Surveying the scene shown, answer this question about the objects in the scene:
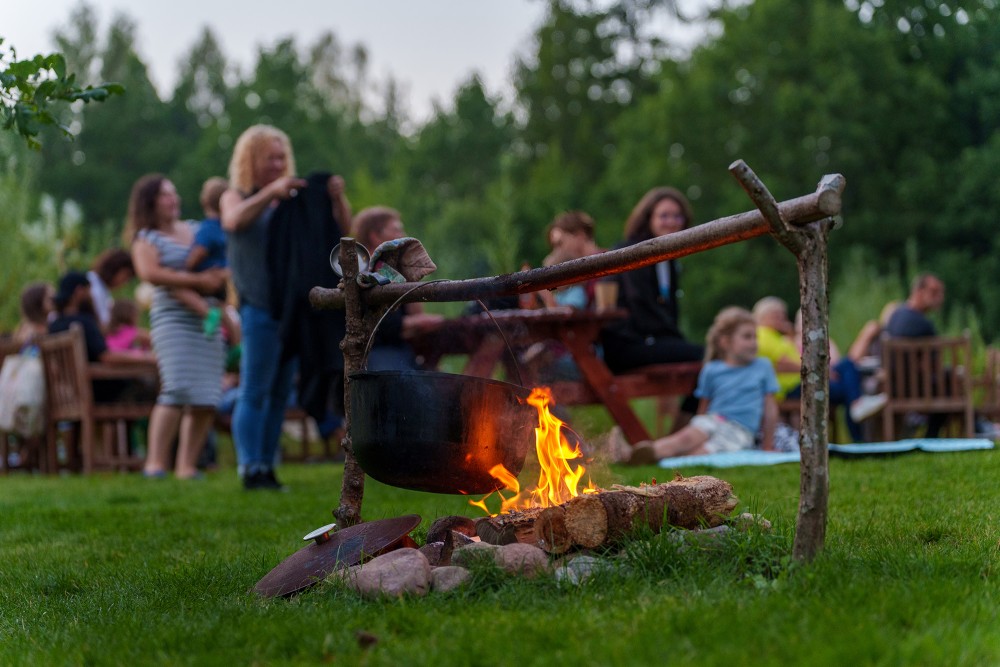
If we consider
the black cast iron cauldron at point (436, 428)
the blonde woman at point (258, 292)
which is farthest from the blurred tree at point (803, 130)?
the black cast iron cauldron at point (436, 428)

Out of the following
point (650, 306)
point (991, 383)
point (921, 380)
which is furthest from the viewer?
point (991, 383)

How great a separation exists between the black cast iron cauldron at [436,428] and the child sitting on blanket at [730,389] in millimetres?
4694

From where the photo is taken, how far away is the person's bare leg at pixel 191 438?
8.41 m

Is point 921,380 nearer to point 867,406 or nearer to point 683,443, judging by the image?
point 867,406

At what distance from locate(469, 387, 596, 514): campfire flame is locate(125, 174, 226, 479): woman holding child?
4.49 meters

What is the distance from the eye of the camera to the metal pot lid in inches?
146

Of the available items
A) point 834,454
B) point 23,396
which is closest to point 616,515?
point 834,454

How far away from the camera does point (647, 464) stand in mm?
7922

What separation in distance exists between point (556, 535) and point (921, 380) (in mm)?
7593

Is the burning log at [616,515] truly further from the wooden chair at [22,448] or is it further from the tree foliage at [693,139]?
the tree foliage at [693,139]

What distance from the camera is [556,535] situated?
383cm

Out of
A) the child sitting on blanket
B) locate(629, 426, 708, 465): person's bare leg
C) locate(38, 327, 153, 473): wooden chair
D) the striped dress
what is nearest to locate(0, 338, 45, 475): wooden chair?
locate(38, 327, 153, 473): wooden chair

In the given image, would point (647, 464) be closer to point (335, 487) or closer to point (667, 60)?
point (335, 487)

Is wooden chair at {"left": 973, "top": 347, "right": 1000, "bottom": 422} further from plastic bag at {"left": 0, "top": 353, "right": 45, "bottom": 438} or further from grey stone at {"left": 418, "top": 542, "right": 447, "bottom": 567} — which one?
grey stone at {"left": 418, "top": 542, "right": 447, "bottom": 567}
